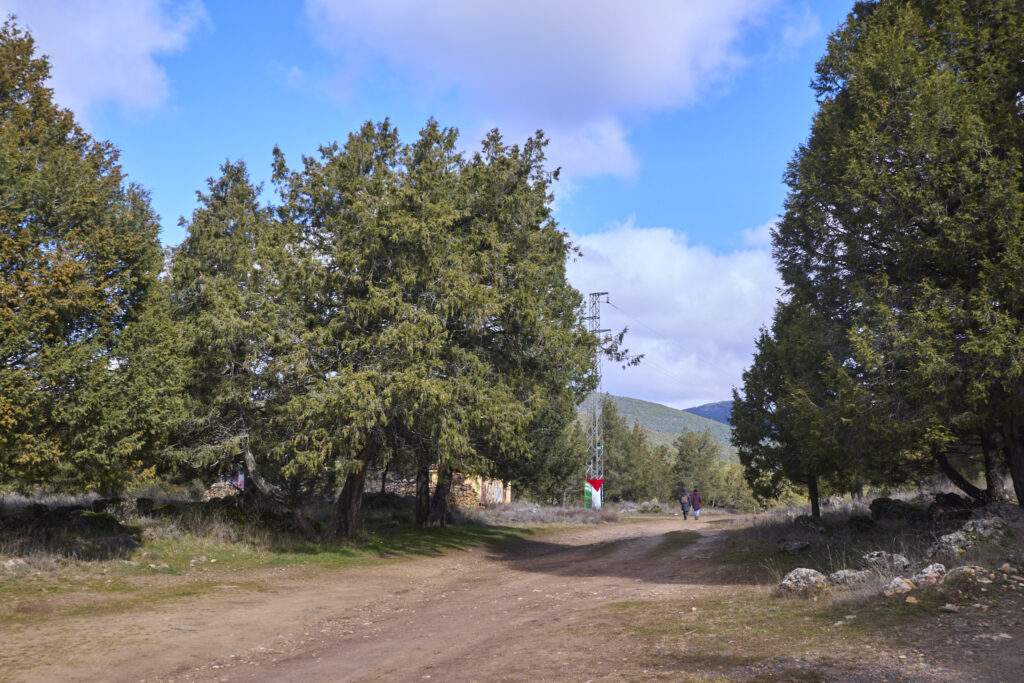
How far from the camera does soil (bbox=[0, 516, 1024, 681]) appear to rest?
6.49m

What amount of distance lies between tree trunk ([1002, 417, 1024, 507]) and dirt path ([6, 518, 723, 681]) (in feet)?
21.1

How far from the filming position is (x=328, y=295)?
19125 mm

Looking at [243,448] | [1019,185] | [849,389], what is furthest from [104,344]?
[1019,185]

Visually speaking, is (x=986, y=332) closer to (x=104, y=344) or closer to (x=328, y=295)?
(x=328, y=295)

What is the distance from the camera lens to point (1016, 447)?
43.4 ft

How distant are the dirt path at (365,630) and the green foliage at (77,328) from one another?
393 centimetres

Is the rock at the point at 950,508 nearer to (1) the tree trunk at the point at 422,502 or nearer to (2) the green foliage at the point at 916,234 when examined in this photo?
(2) the green foliage at the point at 916,234

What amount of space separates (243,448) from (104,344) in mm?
6042

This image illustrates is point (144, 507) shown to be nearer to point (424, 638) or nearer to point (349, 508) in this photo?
point (349, 508)

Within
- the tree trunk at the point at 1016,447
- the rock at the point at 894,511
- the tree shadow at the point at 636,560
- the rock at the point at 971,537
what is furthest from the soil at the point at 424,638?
the rock at the point at 894,511

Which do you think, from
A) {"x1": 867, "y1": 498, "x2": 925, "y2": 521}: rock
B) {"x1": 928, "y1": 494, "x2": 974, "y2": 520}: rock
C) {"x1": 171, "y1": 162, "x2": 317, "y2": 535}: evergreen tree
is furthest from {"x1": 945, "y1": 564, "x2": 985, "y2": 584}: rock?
{"x1": 171, "y1": 162, "x2": 317, "y2": 535}: evergreen tree

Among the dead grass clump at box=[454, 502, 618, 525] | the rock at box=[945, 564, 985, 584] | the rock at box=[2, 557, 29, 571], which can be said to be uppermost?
the rock at box=[945, 564, 985, 584]

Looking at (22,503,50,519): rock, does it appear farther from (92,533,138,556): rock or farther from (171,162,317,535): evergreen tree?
(171,162,317,535): evergreen tree

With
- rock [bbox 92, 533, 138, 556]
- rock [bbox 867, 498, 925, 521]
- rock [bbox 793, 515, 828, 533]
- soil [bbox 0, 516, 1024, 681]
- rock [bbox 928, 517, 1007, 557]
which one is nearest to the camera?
soil [bbox 0, 516, 1024, 681]
